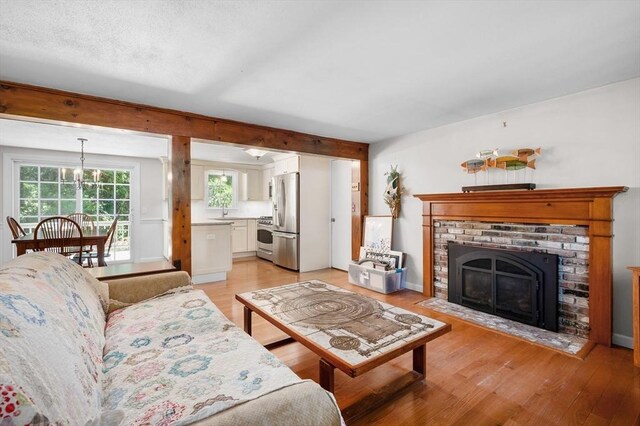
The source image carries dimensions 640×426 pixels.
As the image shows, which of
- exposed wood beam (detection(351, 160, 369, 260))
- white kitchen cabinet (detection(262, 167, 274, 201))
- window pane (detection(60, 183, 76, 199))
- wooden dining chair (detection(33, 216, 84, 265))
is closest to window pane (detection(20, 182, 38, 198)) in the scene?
window pane (detection(60, 183, 76, 199))

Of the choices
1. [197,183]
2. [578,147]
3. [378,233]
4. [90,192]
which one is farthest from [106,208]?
[578,147]

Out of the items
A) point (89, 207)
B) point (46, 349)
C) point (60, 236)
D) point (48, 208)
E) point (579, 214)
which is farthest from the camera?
point (89, 207)

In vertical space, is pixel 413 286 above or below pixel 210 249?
below

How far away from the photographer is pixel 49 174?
17.5 ft

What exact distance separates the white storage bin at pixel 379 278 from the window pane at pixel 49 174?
5566 mm

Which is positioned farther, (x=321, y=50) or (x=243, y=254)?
(x=243, y=254)

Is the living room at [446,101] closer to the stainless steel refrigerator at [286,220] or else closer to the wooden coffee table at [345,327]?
the wooden coffee table at [345,327]

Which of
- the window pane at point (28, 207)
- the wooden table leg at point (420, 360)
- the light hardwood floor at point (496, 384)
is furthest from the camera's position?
the window pane at point (28, 207)

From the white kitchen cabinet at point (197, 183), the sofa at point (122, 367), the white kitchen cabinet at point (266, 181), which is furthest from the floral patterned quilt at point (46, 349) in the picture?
the white kitchen cabinet at point (266, 181)

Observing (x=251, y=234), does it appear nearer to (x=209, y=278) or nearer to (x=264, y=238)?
(x=264, y=238)

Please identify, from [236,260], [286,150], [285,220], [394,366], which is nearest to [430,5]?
[394,366]

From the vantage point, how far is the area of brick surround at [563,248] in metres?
2.64

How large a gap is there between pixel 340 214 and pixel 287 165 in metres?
1.40

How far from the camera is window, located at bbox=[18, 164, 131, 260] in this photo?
5160 mm
